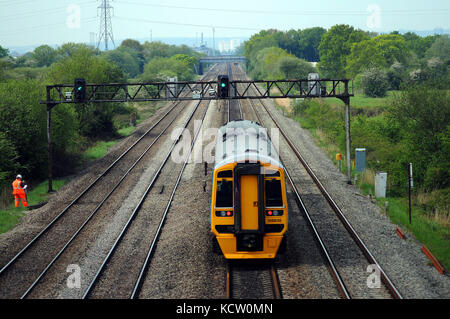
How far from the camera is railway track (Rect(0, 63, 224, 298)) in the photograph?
13877mm

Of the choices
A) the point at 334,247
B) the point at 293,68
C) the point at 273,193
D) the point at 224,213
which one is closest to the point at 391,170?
the point at 334,247

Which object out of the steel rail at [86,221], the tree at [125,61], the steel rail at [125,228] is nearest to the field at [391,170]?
the steel rail at [125,228]

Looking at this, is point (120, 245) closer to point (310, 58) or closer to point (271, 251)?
point (271, 251)

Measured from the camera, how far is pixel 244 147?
15.1 metres

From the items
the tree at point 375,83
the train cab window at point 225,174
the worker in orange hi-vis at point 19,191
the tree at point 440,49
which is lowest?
the worker in orange hi-vis at point 19,191

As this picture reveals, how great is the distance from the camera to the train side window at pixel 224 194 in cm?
1399

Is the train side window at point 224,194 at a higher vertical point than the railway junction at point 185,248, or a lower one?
higher

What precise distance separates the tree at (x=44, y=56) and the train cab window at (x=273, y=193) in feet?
354

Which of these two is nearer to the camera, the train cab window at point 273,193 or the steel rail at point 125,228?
the steel rail at point 125,228

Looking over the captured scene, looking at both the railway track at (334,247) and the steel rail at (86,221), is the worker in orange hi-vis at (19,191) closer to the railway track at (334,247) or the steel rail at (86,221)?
the steel rail at (86,221)

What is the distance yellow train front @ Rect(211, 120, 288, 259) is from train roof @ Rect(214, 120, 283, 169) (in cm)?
5

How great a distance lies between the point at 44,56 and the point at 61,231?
105624 mm

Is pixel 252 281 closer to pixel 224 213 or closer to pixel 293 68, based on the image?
pixel 224 213
